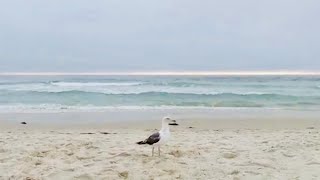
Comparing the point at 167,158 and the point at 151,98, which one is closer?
the point at 167,158

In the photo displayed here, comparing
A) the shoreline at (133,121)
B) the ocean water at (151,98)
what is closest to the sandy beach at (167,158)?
the shoreline at (133,121)

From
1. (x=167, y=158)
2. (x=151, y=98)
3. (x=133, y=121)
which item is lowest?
(x=151, y=98)

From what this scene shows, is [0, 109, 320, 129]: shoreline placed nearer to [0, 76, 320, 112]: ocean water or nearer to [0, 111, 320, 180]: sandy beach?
[0, 111, 320, 180]: sandy beach

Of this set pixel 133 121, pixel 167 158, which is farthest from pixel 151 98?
pixel 167 158

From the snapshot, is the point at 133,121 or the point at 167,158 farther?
the point at 133,121

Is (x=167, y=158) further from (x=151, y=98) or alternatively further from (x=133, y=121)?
(x=151, y=98)

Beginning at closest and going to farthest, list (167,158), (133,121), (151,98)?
(167,158)
(133,121)
(151,98)

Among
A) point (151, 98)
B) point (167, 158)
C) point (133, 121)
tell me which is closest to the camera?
point (167, 158)

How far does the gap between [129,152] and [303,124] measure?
23.4ft

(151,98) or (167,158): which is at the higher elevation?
(167,158)

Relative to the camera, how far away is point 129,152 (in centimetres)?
693

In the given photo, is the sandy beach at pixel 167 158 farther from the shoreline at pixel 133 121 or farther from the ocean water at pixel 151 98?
the ocean water at pixel 151 98

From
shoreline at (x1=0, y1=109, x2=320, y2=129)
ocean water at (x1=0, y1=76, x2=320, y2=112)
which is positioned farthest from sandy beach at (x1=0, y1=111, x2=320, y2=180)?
ocean water at (x1=0, y1=76, x2=320, y2=112)

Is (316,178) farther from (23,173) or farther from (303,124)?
(303,124)
